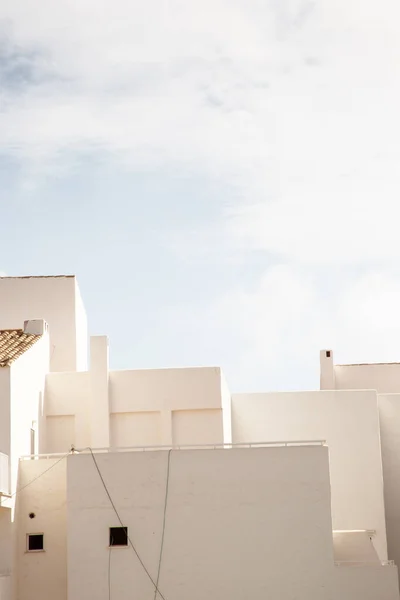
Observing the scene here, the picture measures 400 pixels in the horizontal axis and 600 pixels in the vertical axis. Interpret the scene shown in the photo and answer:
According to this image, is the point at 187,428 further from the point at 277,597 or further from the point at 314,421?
the point at 277,597

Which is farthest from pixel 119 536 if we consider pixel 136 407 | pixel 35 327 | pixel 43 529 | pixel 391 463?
pixel 391 463

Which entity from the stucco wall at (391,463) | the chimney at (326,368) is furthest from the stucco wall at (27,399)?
the stucco wall at (391,463)

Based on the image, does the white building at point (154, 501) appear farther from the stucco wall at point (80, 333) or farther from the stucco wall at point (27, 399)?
the stucco wall at point (80, 333)

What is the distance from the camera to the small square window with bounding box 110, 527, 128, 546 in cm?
3070

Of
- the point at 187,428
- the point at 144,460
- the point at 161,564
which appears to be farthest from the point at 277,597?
the point at 187,428

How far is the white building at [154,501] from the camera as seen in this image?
30359mm

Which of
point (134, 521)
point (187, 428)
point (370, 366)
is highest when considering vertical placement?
point (370, 366)

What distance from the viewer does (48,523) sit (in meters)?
32.4

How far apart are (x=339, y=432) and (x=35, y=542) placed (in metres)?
12.2

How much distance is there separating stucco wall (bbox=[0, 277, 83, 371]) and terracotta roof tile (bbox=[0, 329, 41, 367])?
3.65m

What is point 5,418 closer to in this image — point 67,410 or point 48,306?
point 67,410

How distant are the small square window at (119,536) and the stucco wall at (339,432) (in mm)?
9666

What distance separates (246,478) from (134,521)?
3.34 meters

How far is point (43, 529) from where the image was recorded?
3234cm
